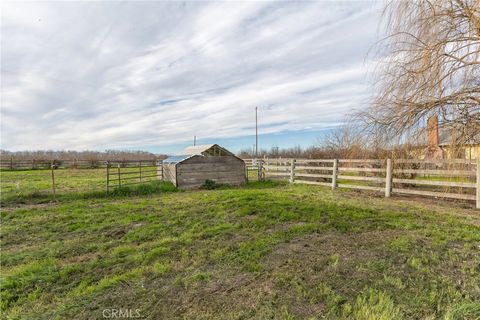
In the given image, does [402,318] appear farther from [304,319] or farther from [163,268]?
[163,268]

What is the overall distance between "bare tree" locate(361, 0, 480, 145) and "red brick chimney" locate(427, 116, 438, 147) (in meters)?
0.10

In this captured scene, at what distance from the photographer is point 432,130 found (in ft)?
18.6

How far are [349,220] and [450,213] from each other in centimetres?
268

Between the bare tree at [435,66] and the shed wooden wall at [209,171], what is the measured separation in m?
8.45

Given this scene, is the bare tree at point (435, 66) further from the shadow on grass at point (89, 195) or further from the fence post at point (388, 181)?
the shadow on grass at point (89, 195)

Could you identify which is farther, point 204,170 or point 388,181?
point 204,170

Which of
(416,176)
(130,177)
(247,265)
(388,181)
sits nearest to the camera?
(247,265)

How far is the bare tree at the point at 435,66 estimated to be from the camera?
4.82 m

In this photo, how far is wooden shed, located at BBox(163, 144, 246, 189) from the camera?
11.8 m

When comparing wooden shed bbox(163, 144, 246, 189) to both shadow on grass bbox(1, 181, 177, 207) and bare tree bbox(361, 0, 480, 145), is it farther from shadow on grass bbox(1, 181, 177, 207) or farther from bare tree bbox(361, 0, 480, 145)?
bare tree bbox(361, 0, 480, 145)

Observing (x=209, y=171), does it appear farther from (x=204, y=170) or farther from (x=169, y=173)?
(x=169, y=173)

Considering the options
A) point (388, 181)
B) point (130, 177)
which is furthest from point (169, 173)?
point (388, 181)

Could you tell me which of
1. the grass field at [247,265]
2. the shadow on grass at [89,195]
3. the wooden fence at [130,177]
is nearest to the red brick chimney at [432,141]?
the grass field at [247,265]

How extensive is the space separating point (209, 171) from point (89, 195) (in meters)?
5.21
